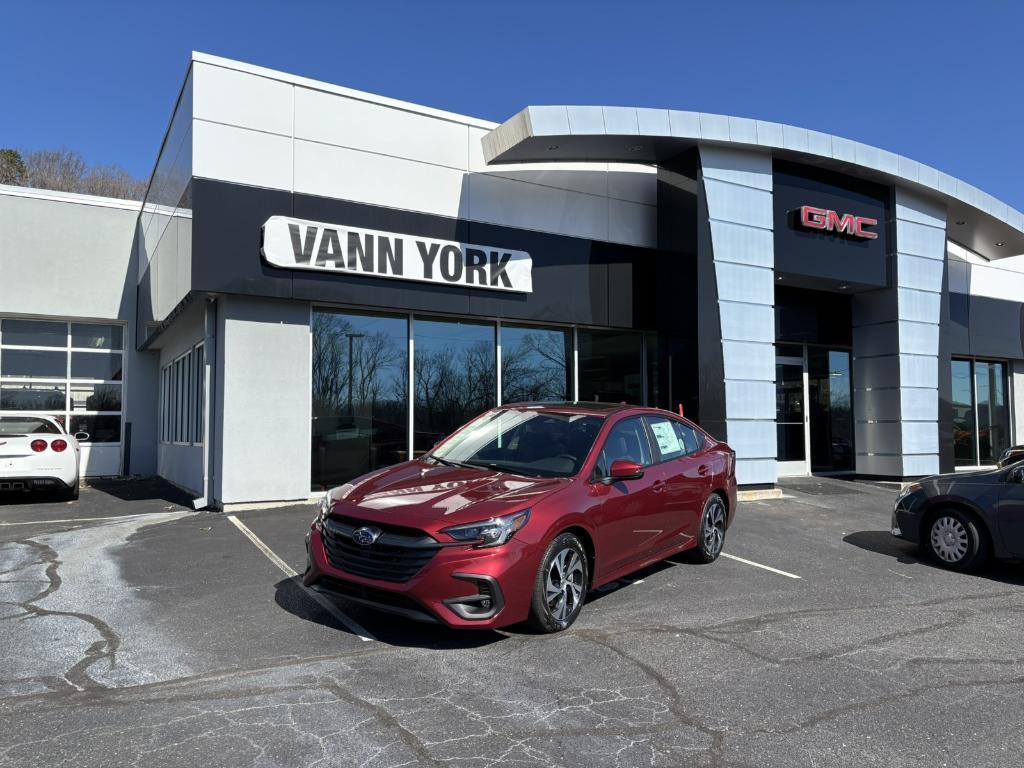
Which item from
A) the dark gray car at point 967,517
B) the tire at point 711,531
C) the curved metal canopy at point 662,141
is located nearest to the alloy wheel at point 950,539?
the dark gray car at point 967,517

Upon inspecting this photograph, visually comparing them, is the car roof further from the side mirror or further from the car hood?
the car hood

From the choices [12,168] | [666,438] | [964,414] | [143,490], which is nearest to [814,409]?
[964,414]

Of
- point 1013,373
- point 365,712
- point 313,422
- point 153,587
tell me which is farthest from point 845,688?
point 1013,373

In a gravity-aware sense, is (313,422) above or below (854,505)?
above

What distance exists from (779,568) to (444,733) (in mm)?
5081

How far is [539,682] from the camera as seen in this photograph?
13.4ft

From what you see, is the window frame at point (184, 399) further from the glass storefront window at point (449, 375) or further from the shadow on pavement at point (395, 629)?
the shadow on pavement at point (395, 629)

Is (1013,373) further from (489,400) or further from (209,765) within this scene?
(209,765)

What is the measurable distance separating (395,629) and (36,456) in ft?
27.7

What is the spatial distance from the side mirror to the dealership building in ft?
19.8

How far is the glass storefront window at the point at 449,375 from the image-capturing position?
11531 mm

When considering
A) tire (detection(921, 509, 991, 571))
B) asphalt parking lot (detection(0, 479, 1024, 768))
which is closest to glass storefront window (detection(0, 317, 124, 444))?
asphalt parking lot (detection(0, 479, 1024, 768))

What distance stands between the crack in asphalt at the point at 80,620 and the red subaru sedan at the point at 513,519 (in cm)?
130

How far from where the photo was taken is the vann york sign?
9.92 metres
